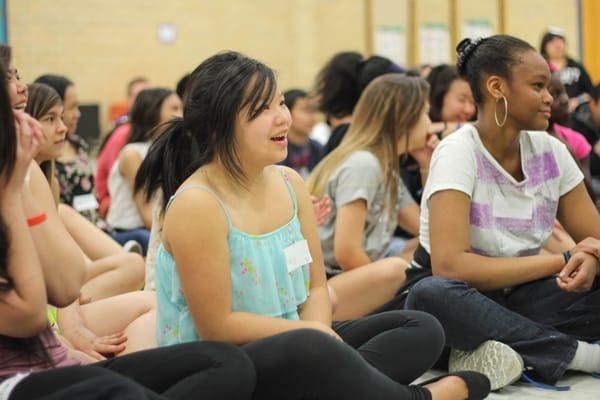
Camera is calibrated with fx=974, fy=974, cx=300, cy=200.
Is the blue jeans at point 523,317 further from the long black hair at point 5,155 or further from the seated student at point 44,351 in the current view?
the long black hair at point 5,155

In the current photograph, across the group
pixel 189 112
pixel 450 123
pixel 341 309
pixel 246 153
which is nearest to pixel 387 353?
pixel 246 153

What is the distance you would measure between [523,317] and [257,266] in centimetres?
102

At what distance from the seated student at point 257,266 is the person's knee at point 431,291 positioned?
359mm

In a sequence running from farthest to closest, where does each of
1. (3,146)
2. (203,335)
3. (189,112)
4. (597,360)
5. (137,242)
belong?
(137,242), (597,360), (189,112), (203,335), (3,146)

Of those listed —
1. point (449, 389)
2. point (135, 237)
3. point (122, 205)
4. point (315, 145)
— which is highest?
point (449, 389)

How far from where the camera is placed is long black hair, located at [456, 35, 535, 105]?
3105 millimetres

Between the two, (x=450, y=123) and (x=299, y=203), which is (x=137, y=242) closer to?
(x=450, y=123)

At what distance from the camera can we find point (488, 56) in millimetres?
3141

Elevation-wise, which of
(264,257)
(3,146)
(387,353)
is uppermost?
(3,146)

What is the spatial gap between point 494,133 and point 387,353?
1003 millimetres

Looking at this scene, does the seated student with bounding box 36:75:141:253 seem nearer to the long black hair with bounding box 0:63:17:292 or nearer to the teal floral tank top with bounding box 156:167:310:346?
the teal floral tank top with bounding box 156:167:310:346

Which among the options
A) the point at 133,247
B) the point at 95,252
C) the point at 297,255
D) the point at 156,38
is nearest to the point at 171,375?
the point at 297,255

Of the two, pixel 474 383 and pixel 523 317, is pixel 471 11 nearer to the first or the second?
pixel 523 317

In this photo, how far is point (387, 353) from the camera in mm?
2457
